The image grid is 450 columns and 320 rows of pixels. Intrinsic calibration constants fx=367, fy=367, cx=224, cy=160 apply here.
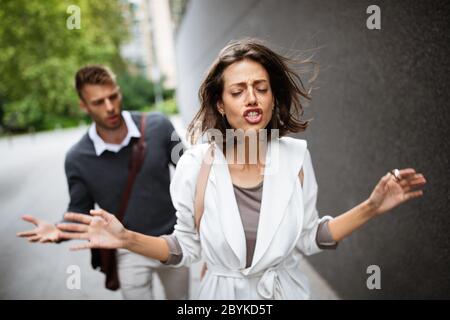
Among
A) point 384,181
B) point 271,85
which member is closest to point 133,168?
point 271,85

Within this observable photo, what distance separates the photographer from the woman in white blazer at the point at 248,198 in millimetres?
1462

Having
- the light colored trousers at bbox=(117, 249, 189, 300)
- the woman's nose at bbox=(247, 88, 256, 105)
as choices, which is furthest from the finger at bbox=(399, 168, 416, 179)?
the light colored trousers at bbox=(117, 249, 189, 300)

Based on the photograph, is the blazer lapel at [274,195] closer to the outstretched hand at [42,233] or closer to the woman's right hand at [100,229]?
the woman's right hand at [100,229]

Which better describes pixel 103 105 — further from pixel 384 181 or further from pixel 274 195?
pixel 384 181

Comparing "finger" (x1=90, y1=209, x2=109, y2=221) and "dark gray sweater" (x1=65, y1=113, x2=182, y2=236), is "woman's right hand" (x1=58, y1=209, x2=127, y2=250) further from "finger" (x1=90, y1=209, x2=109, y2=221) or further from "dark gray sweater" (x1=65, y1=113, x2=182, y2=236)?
"dark gray sweater" (x1=65, y1=113, x2=182, y2=236)

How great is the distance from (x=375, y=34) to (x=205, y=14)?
6.74 metres

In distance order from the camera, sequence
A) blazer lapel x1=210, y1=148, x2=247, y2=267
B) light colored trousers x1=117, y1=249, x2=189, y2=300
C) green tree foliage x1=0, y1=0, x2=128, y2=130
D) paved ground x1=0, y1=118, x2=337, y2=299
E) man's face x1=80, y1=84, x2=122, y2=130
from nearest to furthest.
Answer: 1. blazer lapel x1=210, y1=148, x2=247, y2=267
2. man's face x1=80, y1=84, x2=122, y2=130
3. light colored trousers x1=117, y1=249, x2=189, y2=300
4. paved ground x1=0, y1=118, x2=337, y2=299
5. green tree foliage x1=0, y1=0, x2=128, y2=130

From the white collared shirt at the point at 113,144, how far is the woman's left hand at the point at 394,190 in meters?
1.55

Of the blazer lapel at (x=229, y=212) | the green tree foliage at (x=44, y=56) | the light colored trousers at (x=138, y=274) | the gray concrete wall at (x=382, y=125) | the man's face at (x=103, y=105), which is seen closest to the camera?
the blazer lapel at (x=229, y=212)

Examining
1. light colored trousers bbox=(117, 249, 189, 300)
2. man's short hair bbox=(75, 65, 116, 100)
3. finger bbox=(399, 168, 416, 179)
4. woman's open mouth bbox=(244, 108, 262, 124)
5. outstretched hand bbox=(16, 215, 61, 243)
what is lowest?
light colored trousers bbox=(117, 249, 189, 300)

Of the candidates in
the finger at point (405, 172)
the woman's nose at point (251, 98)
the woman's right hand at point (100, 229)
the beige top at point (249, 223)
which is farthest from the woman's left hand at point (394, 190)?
the woman's right hand at point (100, 229)

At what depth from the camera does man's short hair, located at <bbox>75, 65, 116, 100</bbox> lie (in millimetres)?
2332

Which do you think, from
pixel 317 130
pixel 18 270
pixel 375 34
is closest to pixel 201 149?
pixel 375 34

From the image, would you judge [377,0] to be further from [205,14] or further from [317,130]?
[205,14]
